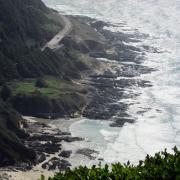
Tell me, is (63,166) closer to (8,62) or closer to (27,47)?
(8,62)

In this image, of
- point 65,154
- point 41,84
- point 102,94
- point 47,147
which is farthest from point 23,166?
point 102,94

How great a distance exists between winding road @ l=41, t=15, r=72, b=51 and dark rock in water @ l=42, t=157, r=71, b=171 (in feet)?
188

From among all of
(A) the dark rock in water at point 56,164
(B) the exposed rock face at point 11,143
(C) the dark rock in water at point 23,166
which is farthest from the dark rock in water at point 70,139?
(C) the dark rock in water at point 23,166

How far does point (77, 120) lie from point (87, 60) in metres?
36.2

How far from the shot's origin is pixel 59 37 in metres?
157

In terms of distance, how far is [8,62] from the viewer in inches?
4978

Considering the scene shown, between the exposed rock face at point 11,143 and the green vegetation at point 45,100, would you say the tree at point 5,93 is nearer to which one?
the green vegetation at point 45,100

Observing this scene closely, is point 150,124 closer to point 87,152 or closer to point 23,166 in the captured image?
point 87,152

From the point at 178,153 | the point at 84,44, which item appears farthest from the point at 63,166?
the point at 84,44

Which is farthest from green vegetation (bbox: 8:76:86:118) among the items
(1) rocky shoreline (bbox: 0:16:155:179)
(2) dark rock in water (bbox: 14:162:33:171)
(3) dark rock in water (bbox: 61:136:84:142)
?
(2) dark rock in water (bbox: 14:162:33:171)

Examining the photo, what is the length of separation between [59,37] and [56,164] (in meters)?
72.7

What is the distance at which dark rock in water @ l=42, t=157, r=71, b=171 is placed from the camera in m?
86.7

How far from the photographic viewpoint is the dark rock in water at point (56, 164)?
86688mm

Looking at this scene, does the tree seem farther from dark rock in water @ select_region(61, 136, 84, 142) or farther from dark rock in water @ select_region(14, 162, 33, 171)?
dark rock in water @ select_region(14, 162, 33, 171)
